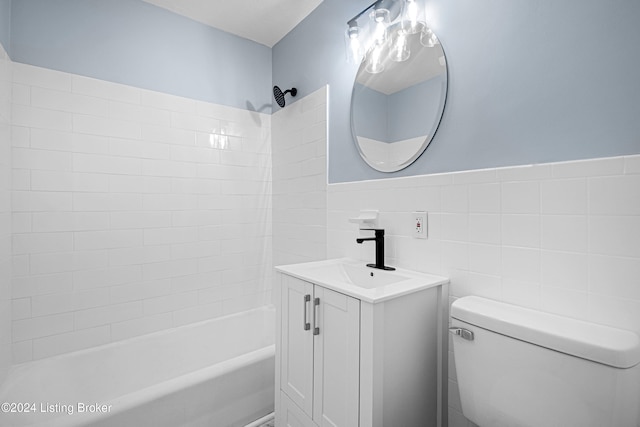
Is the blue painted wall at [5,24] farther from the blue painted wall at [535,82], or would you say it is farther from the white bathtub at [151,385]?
the blue painted wall at [535,82]

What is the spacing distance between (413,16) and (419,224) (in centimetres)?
98

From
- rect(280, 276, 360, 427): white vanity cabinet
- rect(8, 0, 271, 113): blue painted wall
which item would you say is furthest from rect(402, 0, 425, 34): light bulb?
rect(8, 0, 271, 113): blue painted wall

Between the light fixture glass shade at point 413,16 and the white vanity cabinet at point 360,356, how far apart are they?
117cm

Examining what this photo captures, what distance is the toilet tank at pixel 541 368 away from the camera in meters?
0.72

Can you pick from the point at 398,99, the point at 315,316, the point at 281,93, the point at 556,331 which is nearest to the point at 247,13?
the point at 281,93

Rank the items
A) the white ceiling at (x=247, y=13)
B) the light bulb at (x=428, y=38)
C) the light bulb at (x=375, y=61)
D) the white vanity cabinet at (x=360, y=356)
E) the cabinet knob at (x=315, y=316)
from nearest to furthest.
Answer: the white vanity cabinet at (x=360, y=356) < the cabinet knob at (x=315, y=316) < the light bulb at (x=428, y=38) < the light bulb at (x=375, y=61) < the white ceiling at (x=247, y=13)

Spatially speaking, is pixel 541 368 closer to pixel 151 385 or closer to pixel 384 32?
pixel 384 32

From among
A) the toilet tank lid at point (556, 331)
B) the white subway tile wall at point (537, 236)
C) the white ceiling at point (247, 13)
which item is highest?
the white ceiling at point (247, 13)

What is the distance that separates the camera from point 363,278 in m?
1.48

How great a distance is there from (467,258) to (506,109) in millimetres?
578

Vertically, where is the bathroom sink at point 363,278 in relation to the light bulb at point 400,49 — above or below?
below

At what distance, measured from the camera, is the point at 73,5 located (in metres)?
1.71

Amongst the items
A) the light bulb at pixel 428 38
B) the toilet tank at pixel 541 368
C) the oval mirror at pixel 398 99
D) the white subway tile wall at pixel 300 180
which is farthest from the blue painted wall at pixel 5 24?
the toilet tank at pixel 541 368

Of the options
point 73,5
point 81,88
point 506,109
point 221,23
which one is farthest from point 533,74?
point 73,5
